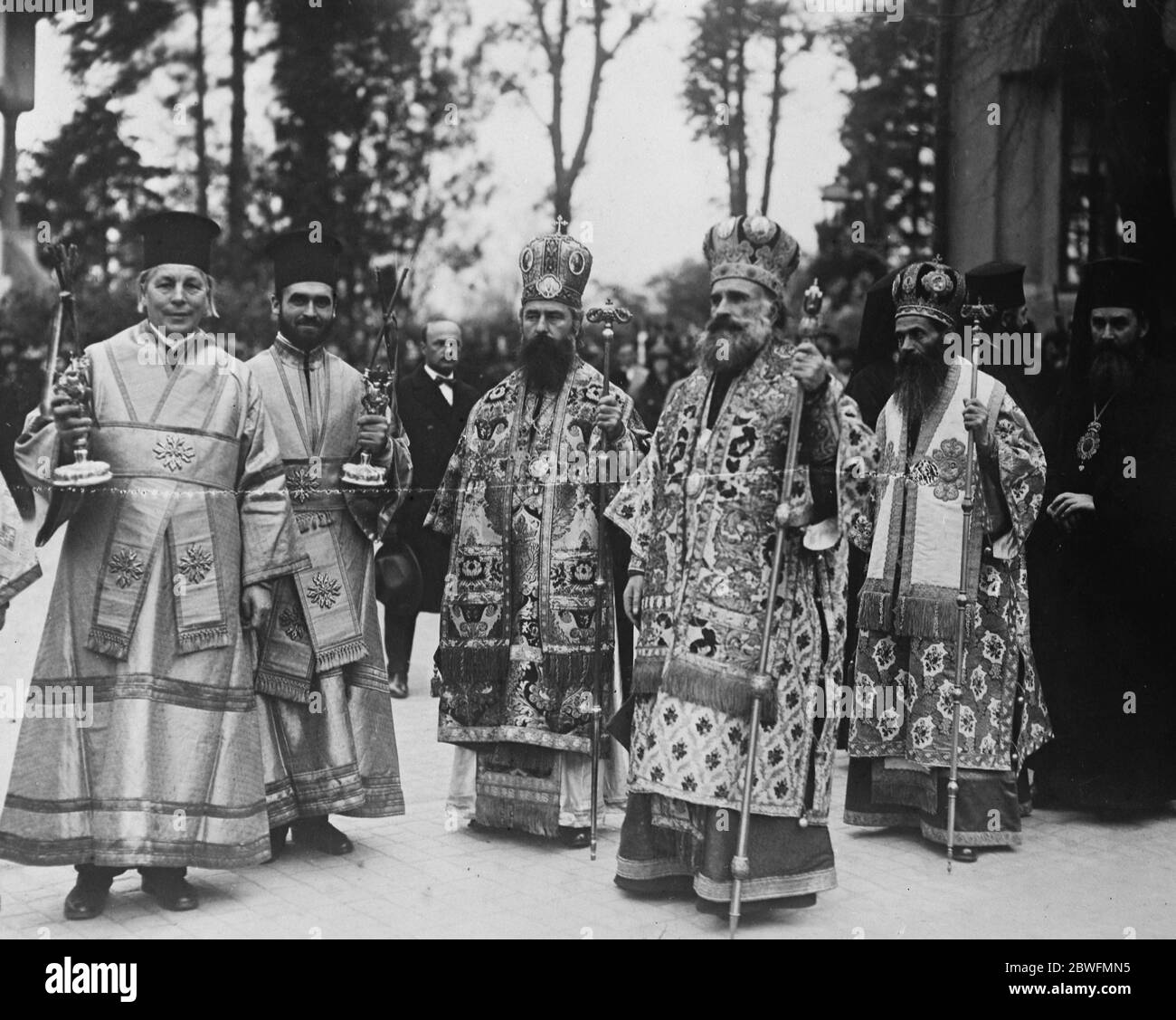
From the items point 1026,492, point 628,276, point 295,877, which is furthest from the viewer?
point 628,276

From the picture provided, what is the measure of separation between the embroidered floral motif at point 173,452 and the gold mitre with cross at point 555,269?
1.77 metres

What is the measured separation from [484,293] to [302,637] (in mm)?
3481

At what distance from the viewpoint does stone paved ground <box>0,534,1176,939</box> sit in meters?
4.77

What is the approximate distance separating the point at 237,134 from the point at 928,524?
4.34 m

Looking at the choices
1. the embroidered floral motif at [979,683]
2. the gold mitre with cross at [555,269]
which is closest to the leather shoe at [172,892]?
the gold mitre with cross at [555,269]

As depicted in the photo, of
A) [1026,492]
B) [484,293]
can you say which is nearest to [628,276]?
[484,293]

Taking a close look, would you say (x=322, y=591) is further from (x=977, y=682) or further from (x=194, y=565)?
(x=977, y=682)

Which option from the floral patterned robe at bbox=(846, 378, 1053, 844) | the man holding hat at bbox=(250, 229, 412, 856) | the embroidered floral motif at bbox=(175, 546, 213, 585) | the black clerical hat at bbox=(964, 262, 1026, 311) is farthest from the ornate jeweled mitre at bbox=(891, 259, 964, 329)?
the embroidered floral motif at bbox=(175, 546, 213, 585)

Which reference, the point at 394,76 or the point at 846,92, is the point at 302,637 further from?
the point at 846,92

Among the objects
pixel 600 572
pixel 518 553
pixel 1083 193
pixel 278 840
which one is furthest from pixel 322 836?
pixel 1083 193

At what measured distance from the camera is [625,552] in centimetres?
663

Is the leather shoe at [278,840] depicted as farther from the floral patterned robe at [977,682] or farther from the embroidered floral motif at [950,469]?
the embroidered floral motif at [950,469]

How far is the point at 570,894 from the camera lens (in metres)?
5.20

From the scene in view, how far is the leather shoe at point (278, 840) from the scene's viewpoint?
5613mm
